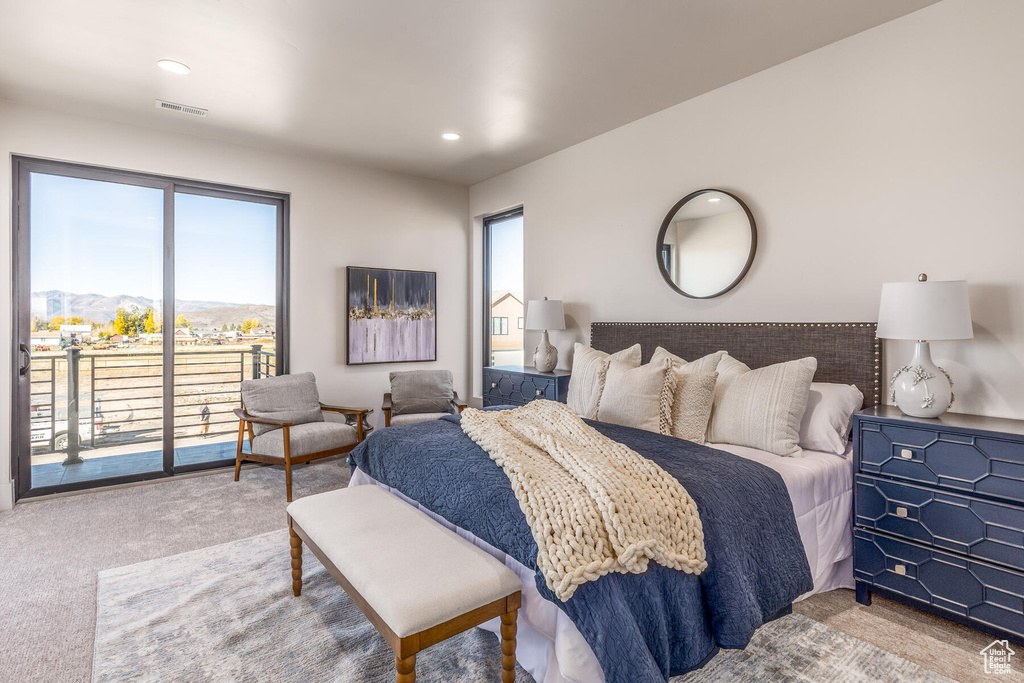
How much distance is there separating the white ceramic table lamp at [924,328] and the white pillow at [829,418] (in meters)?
0.26

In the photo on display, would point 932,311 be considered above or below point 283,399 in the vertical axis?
above

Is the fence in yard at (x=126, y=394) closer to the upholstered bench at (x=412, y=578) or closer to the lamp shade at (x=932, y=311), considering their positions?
the upholstered bench at (x=412, y=578)

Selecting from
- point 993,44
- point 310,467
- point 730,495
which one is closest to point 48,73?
point 310,467

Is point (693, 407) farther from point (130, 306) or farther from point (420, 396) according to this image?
point (130, 306)

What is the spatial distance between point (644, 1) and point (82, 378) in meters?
4.43

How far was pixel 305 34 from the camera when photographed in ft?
8.84

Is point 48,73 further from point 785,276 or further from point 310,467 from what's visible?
point 785,276

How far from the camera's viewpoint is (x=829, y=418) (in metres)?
2.52

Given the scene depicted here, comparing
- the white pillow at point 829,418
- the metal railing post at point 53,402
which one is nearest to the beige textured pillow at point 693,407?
the white pillow at point 829,418

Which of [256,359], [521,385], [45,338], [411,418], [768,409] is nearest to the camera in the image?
[768,409]

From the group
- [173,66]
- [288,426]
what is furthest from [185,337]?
[173,66]

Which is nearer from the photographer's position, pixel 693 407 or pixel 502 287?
pixel 693 407

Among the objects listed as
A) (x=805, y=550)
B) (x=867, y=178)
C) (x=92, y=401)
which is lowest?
(x=805, y=550)
